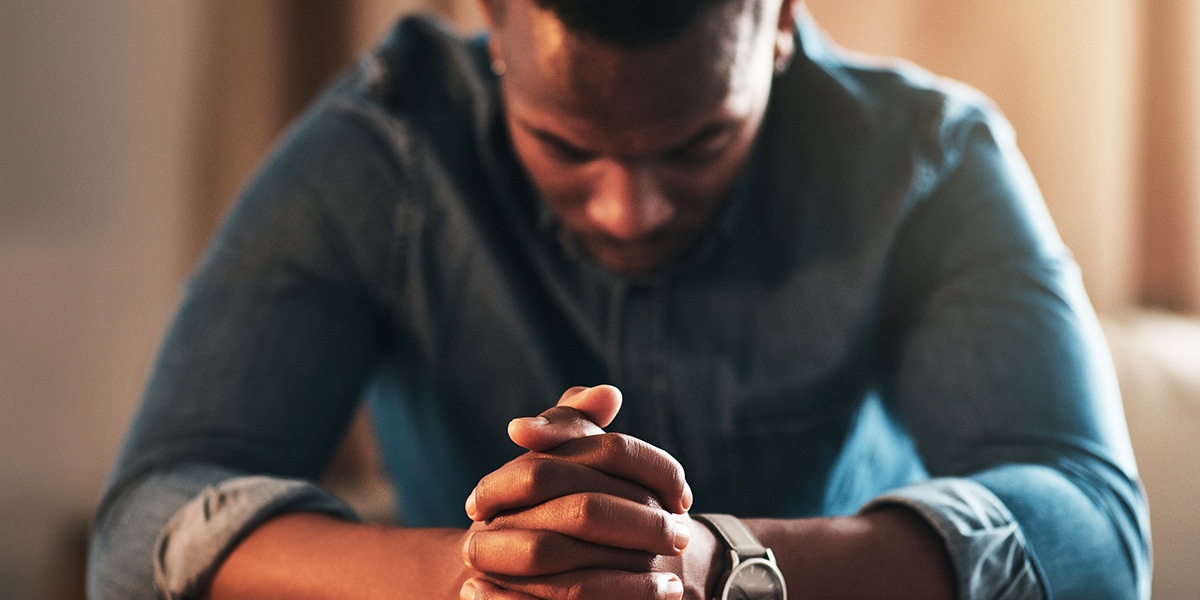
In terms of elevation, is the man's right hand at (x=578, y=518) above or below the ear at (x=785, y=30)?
below

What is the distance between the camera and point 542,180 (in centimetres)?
91

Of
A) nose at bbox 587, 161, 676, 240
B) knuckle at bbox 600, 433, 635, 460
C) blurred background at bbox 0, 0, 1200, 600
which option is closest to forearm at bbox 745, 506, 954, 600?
knuckle at bbox 600, 433, 635, 460

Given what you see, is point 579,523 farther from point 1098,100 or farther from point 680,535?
point 1098,100

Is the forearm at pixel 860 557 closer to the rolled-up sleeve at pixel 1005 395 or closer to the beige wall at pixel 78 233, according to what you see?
the rolled-up sleeve at pixel 1005 395

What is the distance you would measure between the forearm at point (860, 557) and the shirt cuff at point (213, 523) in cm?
35

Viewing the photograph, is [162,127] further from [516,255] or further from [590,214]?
[590,214]

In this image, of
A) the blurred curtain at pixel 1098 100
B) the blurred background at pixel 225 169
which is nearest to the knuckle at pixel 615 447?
the blurred background at pixel 225 169

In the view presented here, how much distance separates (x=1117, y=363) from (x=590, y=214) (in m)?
1.21

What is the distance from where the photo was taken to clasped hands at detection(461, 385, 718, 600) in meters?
0.62

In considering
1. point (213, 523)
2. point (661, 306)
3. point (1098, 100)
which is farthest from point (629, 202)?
point (1098, 100)

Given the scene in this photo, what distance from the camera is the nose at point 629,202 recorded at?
0.85 meters

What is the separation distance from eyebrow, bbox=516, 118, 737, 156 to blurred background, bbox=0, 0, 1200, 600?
1161mm

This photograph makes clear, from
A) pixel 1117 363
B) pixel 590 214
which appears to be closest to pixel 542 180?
pixel 590 214

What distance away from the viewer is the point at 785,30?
97 cm
